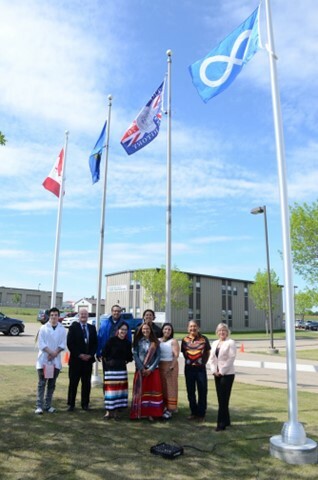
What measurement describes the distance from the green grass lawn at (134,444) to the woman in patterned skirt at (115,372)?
26 cm

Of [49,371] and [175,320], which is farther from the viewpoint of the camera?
[175,320]

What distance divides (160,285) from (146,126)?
3765cm

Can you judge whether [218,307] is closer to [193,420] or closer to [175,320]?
[175,320]

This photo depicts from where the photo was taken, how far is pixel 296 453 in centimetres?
523

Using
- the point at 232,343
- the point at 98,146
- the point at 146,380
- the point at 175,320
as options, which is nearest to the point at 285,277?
the point at 232,343

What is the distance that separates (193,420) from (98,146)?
854 cm

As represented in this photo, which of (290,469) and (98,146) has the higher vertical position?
(98,146)

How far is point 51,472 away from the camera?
4.78 metres

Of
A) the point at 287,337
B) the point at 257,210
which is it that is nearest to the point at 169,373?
the point at 287,337

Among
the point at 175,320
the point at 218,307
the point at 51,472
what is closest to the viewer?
the point at 51,472

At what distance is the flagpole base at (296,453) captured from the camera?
5215 millimetres

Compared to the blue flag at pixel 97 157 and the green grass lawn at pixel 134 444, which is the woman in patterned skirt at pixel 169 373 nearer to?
the green grass lawn at pixel 134 444

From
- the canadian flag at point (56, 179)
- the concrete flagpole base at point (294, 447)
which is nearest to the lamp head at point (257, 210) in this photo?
the canadian flag at point (56, 179)

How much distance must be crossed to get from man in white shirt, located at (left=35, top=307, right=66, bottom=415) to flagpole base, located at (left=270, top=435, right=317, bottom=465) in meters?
3.98
